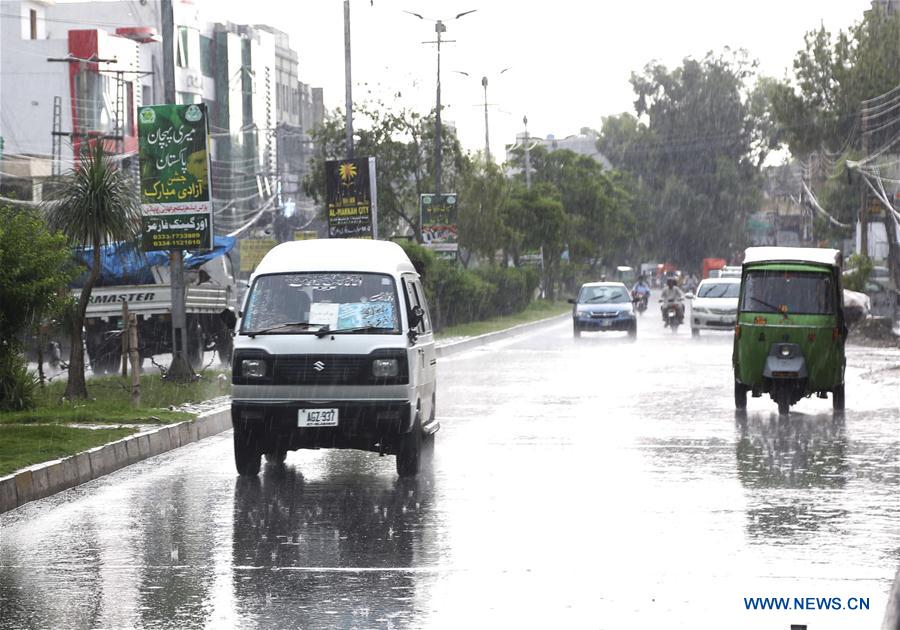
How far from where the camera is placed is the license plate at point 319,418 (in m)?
12.1

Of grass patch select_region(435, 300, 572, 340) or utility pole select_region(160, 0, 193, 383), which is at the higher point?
utility pole select_region(160, 0, 193, 383)

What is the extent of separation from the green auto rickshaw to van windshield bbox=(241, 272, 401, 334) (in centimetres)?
691

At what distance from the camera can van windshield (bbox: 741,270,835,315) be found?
1856cm

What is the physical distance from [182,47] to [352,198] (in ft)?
156

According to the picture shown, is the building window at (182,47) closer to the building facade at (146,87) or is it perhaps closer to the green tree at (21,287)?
the building facade at (146,87)

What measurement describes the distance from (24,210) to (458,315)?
30.8 metres

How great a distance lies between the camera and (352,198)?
34562 mm

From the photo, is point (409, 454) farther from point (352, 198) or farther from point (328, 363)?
point (352, 198)

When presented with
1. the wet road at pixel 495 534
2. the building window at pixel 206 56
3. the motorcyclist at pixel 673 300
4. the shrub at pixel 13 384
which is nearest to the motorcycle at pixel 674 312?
the motorcyclist at pixel 673 300

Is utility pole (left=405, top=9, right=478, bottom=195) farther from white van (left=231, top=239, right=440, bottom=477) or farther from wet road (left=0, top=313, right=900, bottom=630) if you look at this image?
white van (left=231, top=239, right=440, bottom=477)

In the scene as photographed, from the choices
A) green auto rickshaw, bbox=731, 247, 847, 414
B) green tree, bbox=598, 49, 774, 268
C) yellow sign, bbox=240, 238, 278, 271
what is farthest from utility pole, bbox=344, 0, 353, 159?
green tree, bbox=598, 49, 774, 268

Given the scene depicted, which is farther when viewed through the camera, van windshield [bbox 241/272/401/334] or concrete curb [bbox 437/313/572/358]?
concrete curb [bbox 437/313/572/358]

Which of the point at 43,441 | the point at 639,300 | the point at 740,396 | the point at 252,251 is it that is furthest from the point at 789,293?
the point at 639,300

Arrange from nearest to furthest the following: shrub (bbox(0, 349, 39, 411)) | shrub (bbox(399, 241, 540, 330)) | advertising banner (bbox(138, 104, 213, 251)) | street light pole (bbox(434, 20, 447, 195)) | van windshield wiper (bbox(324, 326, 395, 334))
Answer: van windshield wiper (bbox(324, 326, 395, 334)), shrub (bbox(0, 349, 39, 411)), advertising banner (bbox(138, 104, 213, 251)), shrub (bbox(399, 241, 540, 330)), street light pole (bbox(434, 20, 447, 195))
